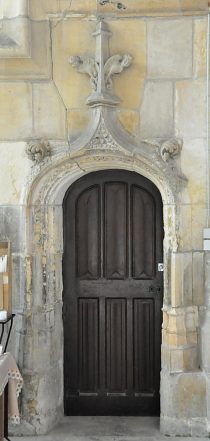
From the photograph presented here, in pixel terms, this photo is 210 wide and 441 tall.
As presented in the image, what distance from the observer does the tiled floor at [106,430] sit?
454 centimetres

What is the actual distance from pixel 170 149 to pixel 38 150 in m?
1.10

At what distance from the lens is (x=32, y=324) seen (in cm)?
466

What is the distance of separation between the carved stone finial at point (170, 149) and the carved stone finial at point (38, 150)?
0.97 m

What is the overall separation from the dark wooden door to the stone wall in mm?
333

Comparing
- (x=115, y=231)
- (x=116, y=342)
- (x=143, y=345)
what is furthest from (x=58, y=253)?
(x=143, y=345)

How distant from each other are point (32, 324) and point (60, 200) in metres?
1.14

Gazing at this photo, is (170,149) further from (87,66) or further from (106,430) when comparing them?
(106,430)

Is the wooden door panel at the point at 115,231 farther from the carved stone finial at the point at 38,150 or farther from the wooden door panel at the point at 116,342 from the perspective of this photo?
the carved stone finial at the point at 38,150

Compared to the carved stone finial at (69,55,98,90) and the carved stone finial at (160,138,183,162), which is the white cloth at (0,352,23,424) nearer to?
the carved stone finial at (160,138,183,162)

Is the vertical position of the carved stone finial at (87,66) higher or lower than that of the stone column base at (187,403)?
higher

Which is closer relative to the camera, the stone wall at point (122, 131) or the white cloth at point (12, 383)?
the white cloth at point (12, 383)

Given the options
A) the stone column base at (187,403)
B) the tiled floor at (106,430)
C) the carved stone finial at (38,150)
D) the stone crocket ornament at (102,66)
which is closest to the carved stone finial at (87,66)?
the stone crocket ornament at (102,66)

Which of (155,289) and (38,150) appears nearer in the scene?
(38,150)

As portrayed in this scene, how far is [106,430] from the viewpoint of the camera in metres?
4.72
